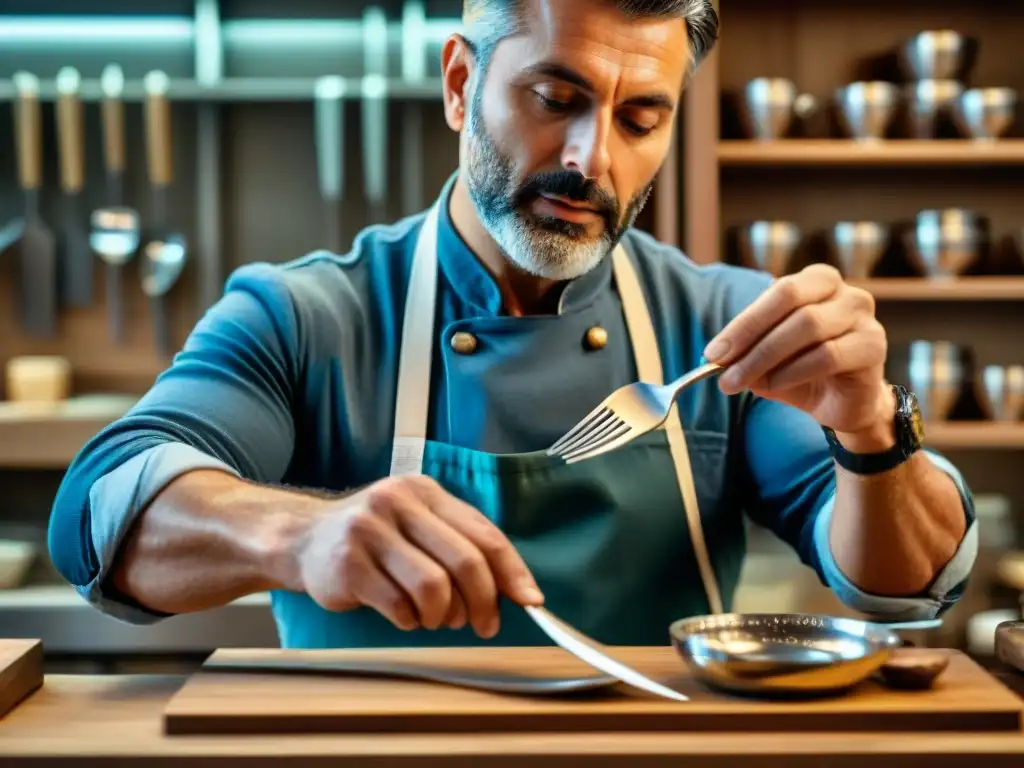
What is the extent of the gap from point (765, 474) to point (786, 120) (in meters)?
1.34

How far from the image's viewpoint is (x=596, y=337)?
171 centimetres

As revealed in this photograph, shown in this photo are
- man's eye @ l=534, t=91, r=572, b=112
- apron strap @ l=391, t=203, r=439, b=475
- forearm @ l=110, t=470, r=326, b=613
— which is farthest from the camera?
apron strap @ l=391, t=203, r=439, b=475

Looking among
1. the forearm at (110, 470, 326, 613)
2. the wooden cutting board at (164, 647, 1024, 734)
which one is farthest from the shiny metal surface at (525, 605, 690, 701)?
the forearm at (110, 470, 326, 613)

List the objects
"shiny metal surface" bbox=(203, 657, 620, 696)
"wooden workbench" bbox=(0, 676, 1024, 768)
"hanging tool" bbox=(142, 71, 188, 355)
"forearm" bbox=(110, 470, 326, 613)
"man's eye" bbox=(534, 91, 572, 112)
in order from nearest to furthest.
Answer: "wooden workbench" bbox=(0, 676, 1024, 768) → "shiny metal surface" bbox=(203, 657, 620, 696) → "forearm" bbox=(110, 470, 326, 613) → "man's eye" bbox=(534, 91, 572, 112) → "hanging tool" bbox=(142, 71, 188, 355)

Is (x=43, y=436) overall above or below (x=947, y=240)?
below

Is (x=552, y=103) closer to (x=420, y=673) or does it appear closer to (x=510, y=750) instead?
(x=420, y=673)

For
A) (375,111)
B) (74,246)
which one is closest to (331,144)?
(375,111)

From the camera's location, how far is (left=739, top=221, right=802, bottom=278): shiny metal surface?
2.74 m

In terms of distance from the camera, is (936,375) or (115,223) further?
(115,223)

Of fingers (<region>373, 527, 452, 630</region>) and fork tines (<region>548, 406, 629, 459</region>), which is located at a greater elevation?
fork tines (<region>548, 406, 629, 459</region>)

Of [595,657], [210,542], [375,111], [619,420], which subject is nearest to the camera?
[595,657]

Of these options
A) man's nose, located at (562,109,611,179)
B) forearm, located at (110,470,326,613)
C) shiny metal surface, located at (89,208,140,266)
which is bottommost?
forearm, located at (110,470,326,613)

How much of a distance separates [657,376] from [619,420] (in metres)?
0.43

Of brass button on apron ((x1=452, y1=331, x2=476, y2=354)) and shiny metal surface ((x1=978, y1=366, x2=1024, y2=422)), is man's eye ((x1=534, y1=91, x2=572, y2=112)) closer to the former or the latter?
brass button on apron ((x1=452, y1=331, x2=476, y2=354))
